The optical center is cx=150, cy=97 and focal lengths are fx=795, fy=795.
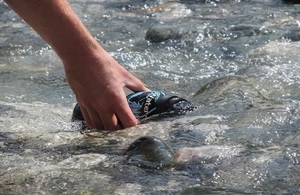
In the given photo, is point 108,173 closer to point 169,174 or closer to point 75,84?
point 169,174

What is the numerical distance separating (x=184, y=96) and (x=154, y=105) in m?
0.94

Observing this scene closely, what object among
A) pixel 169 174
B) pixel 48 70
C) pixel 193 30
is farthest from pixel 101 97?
pixel 193 30

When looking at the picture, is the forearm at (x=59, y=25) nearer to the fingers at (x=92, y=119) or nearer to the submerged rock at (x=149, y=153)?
the fingers at (x=92, y=119)

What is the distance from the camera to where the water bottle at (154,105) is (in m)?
3.66

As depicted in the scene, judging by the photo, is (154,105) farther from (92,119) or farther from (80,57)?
(80,57)

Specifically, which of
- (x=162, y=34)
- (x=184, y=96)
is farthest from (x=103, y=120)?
(x=162, y=34)

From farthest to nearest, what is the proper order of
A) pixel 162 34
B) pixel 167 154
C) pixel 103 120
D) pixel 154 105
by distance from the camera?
pixel 162 34 < pixel 154 105 < pixel 103 120 < pixel 167 154

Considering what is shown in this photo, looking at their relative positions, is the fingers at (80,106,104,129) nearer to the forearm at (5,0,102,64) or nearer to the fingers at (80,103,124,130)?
the fingers at (80,103,124,130)

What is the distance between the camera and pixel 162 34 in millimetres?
6320

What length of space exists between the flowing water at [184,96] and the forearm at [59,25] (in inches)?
15.3

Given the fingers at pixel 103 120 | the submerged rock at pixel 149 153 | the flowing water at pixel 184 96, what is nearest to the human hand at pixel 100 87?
the fingers at pixel 103 120

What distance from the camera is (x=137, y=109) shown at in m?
3.71

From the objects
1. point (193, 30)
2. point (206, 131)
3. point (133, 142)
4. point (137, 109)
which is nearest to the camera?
point (133, 142)

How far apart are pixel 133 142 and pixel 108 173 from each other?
326 millimetres
